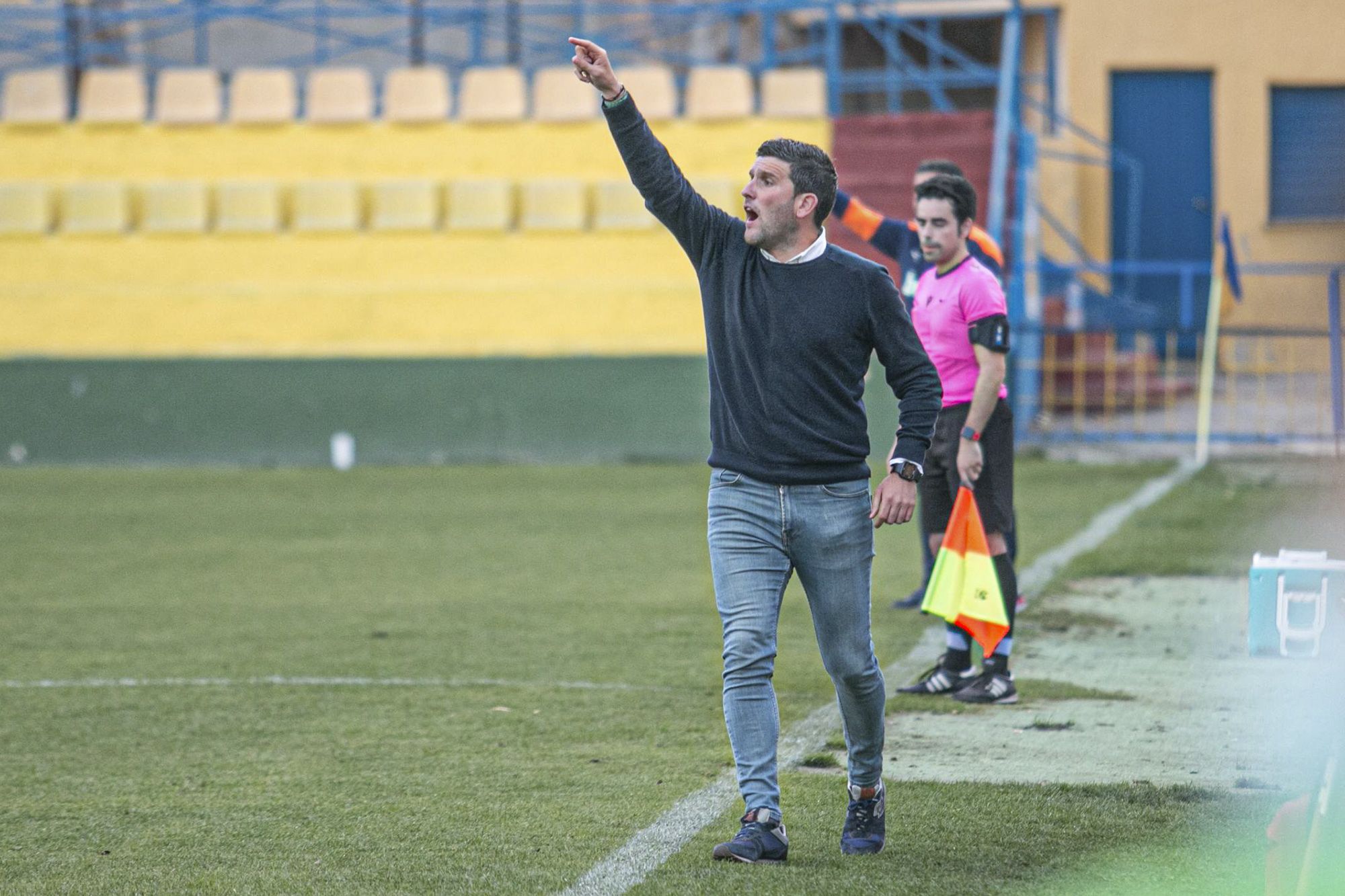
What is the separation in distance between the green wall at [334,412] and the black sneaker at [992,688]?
11.2 m

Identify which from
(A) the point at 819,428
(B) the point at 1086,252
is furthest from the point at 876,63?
(A) the point at 819,428

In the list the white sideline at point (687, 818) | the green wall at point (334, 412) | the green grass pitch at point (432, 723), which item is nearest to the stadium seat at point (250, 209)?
the green wall at point (334, 412)

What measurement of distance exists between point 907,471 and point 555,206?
15.0 m

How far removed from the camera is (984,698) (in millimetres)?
6465

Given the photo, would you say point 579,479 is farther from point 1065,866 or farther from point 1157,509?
point 1065,866

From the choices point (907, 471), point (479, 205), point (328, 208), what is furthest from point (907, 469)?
point (328, 208)

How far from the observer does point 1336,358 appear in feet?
53.3

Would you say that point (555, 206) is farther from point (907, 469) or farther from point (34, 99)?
point (907, 469)

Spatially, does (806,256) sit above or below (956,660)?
above

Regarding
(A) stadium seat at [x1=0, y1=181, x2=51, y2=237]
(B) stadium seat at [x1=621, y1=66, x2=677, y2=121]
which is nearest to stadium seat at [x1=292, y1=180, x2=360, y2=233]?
(A) stadium seat at [x1=0, y1=181, x2=51, y2=237]

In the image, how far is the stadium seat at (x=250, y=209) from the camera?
19.4 m

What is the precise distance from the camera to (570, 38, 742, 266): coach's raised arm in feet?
13.9

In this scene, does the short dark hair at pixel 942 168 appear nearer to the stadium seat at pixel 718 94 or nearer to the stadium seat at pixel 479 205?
the stadium seat at pixel 479 205

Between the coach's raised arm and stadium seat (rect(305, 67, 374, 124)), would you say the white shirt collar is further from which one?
stadium seat (rect(305, 67, 374, 124))
